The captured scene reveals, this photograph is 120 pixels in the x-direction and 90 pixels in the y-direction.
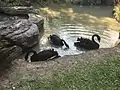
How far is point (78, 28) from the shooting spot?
48.6ft

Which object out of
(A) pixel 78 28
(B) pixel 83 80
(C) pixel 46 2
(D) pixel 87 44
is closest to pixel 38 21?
(A) pixel 78 28

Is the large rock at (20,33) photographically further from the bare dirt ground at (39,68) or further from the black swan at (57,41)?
the bare dirt ground at (39,68)

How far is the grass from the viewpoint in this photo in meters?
7.82

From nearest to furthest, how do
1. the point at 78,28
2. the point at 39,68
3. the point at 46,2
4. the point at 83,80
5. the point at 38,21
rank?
the point at 83,80 → the point at 39,68 → the point at 38,21 → the point at 78,28 → the point at 46,2

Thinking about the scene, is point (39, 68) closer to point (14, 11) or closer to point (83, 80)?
point (83, 80)

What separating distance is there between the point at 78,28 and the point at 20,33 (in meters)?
4.28

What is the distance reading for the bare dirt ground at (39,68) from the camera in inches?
322

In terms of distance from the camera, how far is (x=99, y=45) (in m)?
12.6

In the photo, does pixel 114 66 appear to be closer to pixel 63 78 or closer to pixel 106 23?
pixel 63 78

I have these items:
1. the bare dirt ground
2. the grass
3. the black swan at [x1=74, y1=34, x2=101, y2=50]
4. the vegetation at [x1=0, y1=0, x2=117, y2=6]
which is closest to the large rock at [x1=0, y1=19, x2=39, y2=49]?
the bare dirt ground

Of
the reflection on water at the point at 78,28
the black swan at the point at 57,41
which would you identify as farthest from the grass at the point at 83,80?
the black swan at the point at 57,41

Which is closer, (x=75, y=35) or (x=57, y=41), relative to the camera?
(x=57, y=41)

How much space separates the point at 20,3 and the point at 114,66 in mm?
9923

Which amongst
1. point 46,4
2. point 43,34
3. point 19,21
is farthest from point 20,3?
point 19,21
